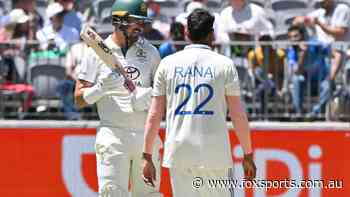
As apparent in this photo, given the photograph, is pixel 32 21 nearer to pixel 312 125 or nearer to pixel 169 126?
pixel 312 125

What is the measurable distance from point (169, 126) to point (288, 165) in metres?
3.54

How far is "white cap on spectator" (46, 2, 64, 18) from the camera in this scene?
42.6 feet

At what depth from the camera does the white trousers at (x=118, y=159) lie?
26.1 feet

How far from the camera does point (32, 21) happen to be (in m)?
12.7

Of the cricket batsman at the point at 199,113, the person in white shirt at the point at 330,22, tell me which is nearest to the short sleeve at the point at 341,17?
the person in white shirt at the point at 330,22

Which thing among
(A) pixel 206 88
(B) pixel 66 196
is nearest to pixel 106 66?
(A) pixel 206 88

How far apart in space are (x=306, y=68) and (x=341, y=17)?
1.44 metres

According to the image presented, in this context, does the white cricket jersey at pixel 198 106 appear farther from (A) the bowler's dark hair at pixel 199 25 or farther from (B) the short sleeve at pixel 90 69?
(B) the short sleeve at pixel 90 69

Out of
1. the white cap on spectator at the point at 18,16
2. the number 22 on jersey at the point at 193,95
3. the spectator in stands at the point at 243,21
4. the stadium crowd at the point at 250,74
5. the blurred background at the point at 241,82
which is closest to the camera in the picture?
the number 22 on jersey at the point at 193,95

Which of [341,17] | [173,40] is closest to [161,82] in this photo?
[173,40]

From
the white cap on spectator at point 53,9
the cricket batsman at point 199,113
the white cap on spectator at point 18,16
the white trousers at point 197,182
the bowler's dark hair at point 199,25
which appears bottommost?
the white trousers at point 197,182

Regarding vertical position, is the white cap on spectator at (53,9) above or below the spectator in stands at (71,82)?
above

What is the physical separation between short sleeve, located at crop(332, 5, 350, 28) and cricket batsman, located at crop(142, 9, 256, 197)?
604 cm

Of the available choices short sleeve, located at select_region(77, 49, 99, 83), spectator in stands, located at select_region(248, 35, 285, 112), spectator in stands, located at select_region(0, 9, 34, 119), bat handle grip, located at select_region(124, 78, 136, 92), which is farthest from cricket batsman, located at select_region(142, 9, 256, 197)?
spectator in stands, located at select_region(0, 9, 34, 119)
